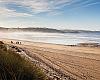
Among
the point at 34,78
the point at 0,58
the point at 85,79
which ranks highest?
the point at 0,58

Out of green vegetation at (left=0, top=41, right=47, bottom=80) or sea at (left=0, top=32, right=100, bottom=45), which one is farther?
sea at (left=0, top=32, right=100, bottom=45)

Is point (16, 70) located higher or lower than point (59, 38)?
lower

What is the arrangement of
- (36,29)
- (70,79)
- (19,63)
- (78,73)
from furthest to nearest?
1. (36,29)
2. (78,73)
3. (70,79)
4. (19,63)

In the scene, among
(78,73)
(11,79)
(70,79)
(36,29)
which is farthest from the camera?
(36,29)

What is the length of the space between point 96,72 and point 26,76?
6689mm

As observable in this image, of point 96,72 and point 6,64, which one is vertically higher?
point 6,64

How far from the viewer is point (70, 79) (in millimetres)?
8672

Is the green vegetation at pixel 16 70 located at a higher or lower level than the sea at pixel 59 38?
lower

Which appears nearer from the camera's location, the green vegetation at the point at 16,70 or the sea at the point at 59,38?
the green vegetation at the point at 16,70

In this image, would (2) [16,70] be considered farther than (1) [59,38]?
No

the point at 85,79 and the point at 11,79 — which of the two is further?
the point at 85,79

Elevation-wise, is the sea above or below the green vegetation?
above

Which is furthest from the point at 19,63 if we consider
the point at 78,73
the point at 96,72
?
the point at 96,72

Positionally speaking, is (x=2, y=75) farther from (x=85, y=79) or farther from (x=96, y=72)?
(x=96, y=72)
